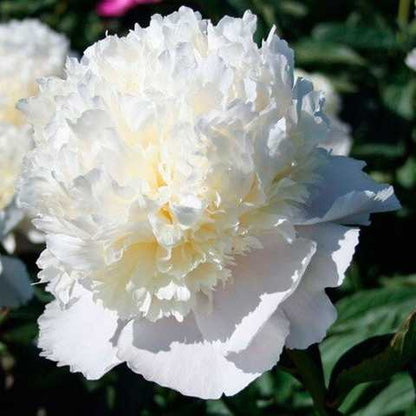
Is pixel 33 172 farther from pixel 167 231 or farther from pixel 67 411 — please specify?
pixel 67 411

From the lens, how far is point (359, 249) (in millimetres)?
1923

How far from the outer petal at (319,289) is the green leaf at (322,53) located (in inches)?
44.3

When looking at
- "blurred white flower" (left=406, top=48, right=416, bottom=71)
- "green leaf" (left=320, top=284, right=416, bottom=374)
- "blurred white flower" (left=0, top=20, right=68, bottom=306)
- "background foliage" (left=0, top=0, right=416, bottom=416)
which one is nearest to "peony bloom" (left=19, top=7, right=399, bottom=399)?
"background foliage" (left=0, top=0, right=416, bottom=416)

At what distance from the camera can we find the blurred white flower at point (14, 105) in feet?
4.63

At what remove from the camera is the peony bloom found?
34.7 inches

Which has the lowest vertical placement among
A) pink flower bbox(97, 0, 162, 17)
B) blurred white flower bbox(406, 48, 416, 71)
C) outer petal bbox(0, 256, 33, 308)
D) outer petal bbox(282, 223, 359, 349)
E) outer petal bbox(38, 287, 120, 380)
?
pink flower bbox(97, 0, 162, 17)

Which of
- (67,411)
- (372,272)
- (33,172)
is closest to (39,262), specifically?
(33,172)

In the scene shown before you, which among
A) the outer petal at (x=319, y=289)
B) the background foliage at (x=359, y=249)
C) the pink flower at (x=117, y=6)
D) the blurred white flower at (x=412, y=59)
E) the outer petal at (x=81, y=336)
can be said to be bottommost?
the background foliage at (x=359, y=249)

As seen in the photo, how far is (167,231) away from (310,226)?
15cm

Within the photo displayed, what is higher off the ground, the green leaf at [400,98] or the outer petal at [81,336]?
the outer petal at [81,336]

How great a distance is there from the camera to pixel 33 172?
952mm

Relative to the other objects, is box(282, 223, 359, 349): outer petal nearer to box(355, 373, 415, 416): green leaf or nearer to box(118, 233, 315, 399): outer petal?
box(118, 233, 315, 399): outer petal

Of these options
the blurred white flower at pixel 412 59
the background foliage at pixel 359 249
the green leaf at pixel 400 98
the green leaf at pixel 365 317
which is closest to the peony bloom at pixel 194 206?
the background foliage at pixel 359 249

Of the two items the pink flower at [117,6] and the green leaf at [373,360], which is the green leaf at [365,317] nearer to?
the green leaf at [373,360]
